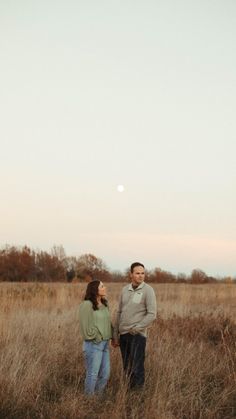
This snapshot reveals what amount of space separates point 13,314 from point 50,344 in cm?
292

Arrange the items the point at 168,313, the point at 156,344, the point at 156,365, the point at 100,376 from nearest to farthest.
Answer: the point at 100,376 → the point at 156,365 → the point at 156,344 → the point at 168,313

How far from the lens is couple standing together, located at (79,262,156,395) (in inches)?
210

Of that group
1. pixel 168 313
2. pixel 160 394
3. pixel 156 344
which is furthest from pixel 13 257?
pixel 160 394

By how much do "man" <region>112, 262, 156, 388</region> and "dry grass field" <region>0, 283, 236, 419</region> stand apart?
0.73ft

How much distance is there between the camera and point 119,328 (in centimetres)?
562

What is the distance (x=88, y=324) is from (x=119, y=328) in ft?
1.56

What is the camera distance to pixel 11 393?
5.16 meters

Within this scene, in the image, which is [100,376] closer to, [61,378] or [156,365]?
[61,378]

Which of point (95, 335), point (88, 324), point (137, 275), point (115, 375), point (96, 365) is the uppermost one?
point (137, 275)

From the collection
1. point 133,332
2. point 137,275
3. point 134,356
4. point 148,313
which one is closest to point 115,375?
point 134,356

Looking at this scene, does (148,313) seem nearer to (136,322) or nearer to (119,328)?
(136,322)

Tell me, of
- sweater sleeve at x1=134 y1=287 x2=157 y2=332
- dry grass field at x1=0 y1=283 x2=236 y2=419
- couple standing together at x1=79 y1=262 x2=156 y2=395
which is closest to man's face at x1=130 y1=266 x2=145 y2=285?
couple standing together at x1=79 y1=262 x2=156 y2=395

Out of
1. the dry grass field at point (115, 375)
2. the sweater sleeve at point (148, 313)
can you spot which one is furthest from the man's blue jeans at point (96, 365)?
the sweater sleeve at point (148, 313)

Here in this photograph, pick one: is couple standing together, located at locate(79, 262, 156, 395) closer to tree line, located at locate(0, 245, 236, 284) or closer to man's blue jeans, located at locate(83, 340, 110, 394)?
man's blue jeans, located at locate(83, 340, 110, 394)
